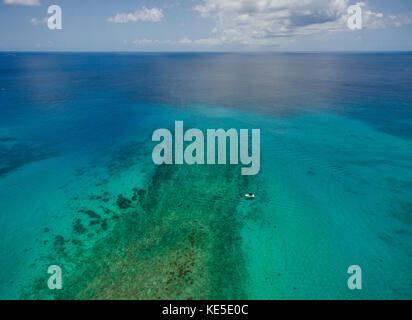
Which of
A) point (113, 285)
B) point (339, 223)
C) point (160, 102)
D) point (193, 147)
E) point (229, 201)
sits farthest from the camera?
point (160, 102)

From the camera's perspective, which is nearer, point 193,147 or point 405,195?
point 405,195

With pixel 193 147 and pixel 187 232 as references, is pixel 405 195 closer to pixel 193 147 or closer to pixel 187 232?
pixel 187 232

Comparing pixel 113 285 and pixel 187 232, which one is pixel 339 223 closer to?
pixel 187 232

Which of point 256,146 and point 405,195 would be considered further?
point 256,146

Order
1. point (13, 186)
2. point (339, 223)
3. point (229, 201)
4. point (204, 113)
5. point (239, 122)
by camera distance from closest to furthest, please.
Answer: point (339, 223)
point (229, 201)
point (13, 186)
point (239, 122)
point (204, 113)

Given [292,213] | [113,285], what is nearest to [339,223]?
[292,213]
